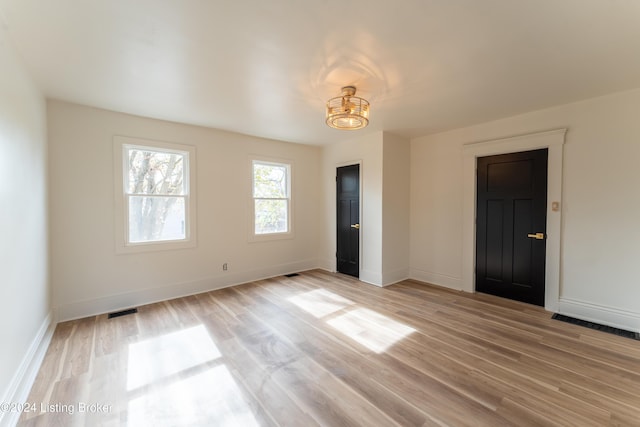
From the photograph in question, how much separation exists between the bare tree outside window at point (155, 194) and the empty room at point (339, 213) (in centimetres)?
3

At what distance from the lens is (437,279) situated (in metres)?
4.47

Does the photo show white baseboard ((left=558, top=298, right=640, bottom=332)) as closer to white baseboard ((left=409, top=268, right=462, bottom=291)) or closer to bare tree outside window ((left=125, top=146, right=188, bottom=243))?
white baseboard ((left=409, top=268, right=462, bottom=291))

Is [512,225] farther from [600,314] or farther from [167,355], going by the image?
[167,355]

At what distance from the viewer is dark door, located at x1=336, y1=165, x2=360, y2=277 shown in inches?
189

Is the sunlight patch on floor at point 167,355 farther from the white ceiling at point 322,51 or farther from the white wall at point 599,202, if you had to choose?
the white wall at point 599,202

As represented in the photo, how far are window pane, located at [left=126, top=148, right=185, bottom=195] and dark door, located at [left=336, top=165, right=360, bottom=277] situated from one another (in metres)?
2.75

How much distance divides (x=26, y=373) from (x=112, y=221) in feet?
5.83

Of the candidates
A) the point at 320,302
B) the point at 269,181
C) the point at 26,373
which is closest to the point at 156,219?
the point at 269,181

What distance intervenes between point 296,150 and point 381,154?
1742 millimetres

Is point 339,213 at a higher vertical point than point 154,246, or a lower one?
higher

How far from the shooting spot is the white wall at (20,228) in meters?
1.78

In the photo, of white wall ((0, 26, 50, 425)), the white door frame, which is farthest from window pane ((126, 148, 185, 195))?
the white door frame

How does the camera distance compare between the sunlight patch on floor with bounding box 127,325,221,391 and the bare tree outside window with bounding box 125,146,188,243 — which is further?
the bare tree outside window with bounding box 125,146,188,243

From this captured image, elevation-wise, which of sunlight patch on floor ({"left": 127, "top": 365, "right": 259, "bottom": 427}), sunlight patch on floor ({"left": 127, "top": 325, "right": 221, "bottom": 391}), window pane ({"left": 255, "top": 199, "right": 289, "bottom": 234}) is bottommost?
sunlight patch on floor ({"left": 127, "top": 365, "right": 259, "bottom": 427})
